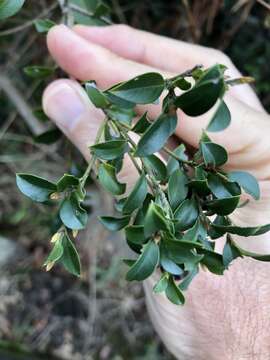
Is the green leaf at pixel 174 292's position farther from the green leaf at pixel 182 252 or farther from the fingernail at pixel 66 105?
the fingernail at pixel 66 105

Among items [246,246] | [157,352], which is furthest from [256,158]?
[157,352]

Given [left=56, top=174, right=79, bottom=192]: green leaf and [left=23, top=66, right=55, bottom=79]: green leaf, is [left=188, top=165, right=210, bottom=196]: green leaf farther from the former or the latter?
[left=23, top=66, right=55, bottom=79]: green leaf

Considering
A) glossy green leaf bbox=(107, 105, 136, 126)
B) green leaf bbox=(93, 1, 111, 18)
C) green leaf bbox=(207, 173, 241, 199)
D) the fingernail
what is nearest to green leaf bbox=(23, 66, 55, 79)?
the fingernail

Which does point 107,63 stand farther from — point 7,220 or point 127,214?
point 7,220

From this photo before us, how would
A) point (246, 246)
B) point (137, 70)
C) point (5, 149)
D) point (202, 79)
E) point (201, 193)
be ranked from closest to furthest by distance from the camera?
point (202, 79), point (201, 193), point (246, 246), point (137, 70), point (5, 149)

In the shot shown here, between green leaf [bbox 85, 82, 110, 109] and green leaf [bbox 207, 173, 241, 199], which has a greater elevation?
green leaf [bbox 207, 173, 241, 199]

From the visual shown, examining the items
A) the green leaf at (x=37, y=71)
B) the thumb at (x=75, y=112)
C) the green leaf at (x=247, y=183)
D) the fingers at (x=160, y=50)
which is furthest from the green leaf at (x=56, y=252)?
the fingers at (x=160, y=50)
